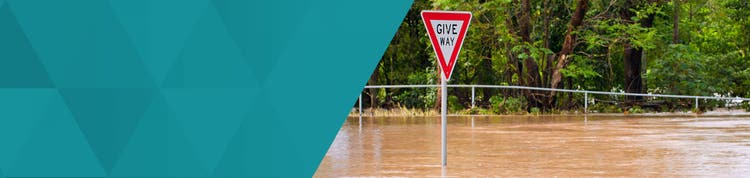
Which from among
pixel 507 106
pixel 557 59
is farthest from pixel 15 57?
pixel 557 59

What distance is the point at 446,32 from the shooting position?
13289 millimetres

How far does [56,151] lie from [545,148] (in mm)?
11339

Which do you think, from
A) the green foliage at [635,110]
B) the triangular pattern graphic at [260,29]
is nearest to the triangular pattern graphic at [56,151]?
the triangular pattern graphic at [260,29]

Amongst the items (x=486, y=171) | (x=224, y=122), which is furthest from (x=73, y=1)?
(x=486, y=171)

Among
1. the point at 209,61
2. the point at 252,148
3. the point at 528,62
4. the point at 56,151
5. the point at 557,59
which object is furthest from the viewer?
the point at 557,59

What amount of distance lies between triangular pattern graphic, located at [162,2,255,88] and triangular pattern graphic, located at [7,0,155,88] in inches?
12.5

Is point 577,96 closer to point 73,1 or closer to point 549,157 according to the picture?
point 549,157

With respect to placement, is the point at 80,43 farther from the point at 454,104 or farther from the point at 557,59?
the point at 557,59

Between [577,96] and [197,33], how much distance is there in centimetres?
2711

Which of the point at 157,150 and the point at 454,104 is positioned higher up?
the point at 454,104

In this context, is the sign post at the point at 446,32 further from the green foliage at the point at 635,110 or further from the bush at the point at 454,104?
the green foliage at the point at 635,110

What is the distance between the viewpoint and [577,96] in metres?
33.1
